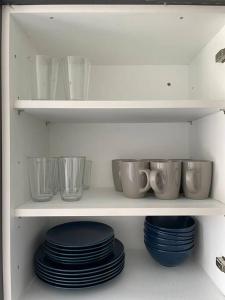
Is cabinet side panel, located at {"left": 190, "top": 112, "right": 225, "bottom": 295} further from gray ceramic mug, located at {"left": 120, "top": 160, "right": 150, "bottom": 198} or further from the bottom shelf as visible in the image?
gray ceramic mug, located at {"left": 120, "top": 160, "right": 150, "bottom": 198}

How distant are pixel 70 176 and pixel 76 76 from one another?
11.3 inches

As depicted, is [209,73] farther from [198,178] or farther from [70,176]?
[70,176]

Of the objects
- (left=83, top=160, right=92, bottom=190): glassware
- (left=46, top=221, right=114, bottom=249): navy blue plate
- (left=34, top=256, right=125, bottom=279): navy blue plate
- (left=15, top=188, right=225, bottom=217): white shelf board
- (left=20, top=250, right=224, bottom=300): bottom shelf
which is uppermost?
(left=83, top=160, right=92, bottom=190): glassware

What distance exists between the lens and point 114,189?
92 cm

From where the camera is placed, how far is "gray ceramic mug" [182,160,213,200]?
712 mm

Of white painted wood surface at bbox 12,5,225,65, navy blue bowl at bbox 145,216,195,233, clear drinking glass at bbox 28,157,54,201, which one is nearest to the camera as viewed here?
white painted wood surface at bbox 12,5,225,65

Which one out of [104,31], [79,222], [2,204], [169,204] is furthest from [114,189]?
[104,31]

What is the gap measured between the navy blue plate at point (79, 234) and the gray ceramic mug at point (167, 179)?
221 mm

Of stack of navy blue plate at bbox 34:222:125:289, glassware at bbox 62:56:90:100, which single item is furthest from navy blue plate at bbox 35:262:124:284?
glassware at bbox 62:56:90:100

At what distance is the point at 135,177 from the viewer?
2.38 ft

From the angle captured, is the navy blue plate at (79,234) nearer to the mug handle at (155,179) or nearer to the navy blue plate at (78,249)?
the navy blue plate at (78,249)

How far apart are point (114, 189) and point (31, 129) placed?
13.7 inches

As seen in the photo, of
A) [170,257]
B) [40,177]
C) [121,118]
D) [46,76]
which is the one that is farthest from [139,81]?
[170,257]

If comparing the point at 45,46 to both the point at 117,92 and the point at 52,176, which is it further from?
the point at 52,176
